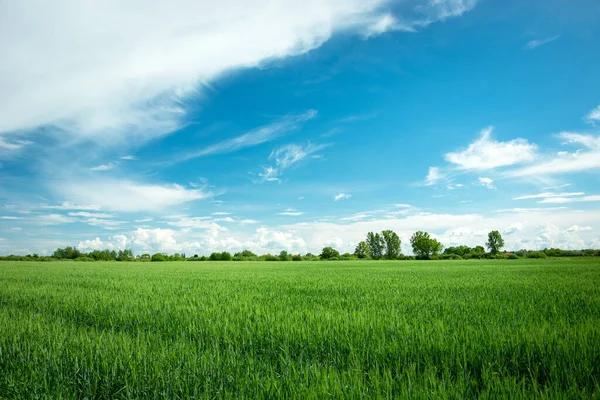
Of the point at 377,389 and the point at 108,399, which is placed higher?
the point at 377,389

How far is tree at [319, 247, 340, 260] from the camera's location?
99.5 m

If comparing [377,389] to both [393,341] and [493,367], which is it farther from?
[493,367]

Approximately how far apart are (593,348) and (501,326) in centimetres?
133

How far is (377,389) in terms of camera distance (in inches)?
109

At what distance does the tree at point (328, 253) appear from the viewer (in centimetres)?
9950

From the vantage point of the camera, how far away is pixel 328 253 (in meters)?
101

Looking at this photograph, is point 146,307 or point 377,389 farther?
point 146,307

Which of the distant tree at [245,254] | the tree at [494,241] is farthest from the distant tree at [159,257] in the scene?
the tree at [494,241]

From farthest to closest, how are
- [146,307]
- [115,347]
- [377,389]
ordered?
[146,307], [115,347], [377,389]

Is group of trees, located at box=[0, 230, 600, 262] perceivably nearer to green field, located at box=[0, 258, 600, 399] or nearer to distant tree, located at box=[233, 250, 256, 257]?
distant tree, located at box=[233, 250, 256, 257]

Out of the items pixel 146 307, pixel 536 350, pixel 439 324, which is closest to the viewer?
pixel 536 350

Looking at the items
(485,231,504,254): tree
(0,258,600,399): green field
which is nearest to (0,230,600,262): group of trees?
(485,231,504,254): tree

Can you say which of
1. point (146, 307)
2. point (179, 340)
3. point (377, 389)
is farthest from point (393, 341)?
point (146, 307)

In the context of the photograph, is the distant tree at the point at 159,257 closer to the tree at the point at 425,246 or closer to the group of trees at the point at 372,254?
the group of trees at the point at 372,254
